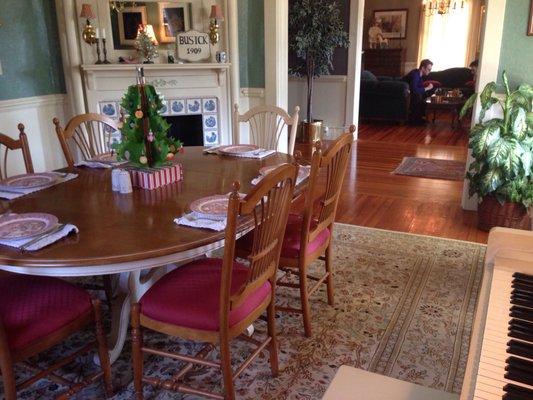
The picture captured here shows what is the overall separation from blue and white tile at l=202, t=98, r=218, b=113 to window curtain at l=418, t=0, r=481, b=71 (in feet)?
25.4

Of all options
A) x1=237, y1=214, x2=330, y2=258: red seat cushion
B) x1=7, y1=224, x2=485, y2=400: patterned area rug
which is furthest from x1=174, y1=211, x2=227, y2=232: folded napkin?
x1=7, y1=224, x2=485, y2=400: patterned area rug

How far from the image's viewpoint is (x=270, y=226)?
1.61m

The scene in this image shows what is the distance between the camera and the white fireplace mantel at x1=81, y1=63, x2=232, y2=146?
4.31 m

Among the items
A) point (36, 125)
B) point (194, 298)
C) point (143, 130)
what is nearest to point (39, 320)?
point (194, 298)

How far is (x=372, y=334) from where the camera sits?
7.40 feet

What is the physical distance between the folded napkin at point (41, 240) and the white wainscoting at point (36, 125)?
2.63m

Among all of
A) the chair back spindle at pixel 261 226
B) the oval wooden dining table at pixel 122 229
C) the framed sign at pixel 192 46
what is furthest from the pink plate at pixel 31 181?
the framed sign at pixel 192 46

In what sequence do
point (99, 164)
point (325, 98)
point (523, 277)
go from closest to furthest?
point (523, 277)
point (99, 164)
point (325, 98)

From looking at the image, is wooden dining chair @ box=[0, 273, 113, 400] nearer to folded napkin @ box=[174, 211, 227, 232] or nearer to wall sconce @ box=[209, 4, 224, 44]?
folded napkin @ box=[174, 211, 227, 232]

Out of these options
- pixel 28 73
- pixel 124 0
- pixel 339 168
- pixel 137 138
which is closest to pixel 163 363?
pixel 137 138

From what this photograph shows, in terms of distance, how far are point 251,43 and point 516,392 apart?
14.9 feet

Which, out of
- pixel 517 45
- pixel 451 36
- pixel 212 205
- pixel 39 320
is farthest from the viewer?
pixel 451 36

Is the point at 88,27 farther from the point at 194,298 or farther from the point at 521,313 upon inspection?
the point at 521,313

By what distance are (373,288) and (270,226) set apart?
129cm
